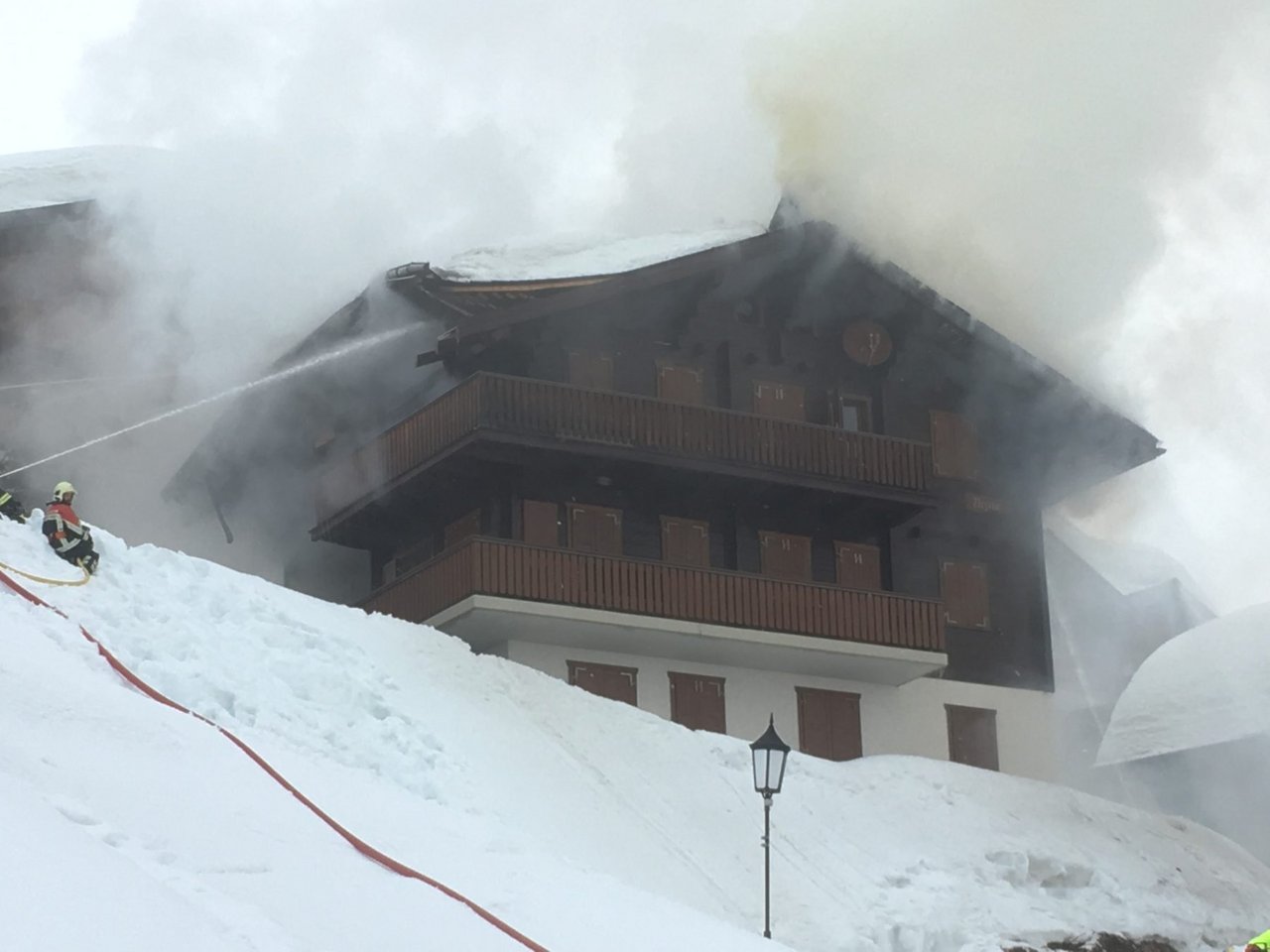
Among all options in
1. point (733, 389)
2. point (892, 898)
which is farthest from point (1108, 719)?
point (892, 898)

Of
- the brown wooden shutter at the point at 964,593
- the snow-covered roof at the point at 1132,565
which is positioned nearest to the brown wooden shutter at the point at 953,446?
the brown wooden shutter at the point at 964,593

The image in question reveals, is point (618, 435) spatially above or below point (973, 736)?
above

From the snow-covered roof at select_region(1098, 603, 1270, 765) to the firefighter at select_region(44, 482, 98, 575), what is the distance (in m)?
23.5

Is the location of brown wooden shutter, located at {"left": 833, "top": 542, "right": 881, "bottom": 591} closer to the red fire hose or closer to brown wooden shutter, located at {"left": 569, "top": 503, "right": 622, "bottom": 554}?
brown wooden shutter, located at {"left": 569, "top": 503, "right": 622, "bottom": 554}

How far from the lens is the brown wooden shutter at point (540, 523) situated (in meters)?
30.8

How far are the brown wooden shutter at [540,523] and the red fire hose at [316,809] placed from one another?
14.1 meters

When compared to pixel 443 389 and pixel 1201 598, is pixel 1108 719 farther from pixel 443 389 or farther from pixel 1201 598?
pixel 443 389

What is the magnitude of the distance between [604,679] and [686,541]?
339cm

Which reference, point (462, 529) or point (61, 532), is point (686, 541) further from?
point (61, 532)

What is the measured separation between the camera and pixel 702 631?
3017 cm

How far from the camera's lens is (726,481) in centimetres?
3234

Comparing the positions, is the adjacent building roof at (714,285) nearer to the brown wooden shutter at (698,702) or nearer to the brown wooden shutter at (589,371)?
the brown wooden shutter at (589,371)

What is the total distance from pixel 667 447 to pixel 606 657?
360 cm

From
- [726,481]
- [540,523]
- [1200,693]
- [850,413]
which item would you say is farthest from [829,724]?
[1200,693]
